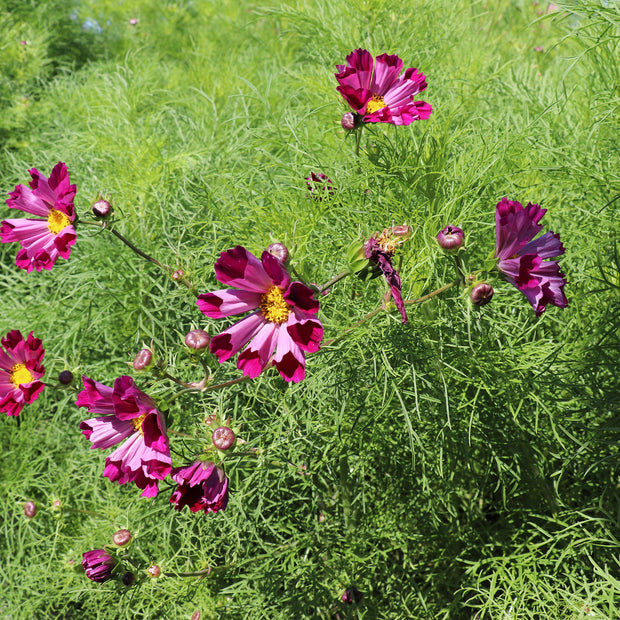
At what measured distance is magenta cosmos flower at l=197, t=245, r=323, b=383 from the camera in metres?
0.70

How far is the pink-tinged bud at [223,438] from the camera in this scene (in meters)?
0.79

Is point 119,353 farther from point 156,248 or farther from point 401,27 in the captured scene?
point 401,27

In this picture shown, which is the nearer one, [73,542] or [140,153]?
[73,542]

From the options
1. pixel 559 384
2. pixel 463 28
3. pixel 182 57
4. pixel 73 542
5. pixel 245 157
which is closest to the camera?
pixel 559 384

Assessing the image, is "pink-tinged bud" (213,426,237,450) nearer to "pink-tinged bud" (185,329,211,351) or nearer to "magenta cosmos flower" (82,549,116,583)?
"pink-tinged bud" (185,329,211,351)

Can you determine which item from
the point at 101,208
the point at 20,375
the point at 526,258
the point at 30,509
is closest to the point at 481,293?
the point at 526,258

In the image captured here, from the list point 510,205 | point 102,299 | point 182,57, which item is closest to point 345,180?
point 510,205

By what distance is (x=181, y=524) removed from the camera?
116cm

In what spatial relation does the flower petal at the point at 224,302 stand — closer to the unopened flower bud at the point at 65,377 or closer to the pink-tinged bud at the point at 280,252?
the pink-tinged bud at the point at 280,252

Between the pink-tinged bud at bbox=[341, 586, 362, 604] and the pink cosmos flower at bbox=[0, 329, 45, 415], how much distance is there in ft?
2.38

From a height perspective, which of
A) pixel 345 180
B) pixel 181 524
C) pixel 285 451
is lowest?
pixel 181 524

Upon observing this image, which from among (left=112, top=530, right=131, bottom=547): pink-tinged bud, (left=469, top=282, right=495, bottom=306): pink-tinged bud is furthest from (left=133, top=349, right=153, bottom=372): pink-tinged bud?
(left=469, top=282, right=495, bottom=306): pink-tinged bud

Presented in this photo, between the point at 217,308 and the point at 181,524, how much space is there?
64cm

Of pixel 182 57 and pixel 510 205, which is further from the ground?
pixel 510 205
